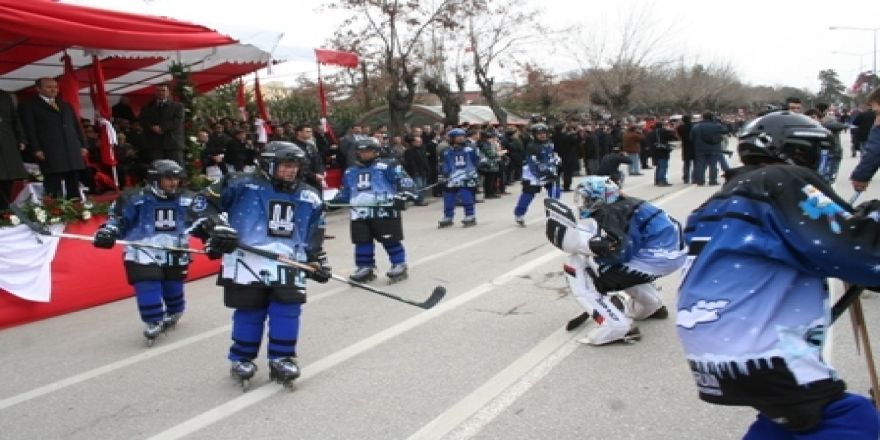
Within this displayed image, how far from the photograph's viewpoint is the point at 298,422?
12.9 ft

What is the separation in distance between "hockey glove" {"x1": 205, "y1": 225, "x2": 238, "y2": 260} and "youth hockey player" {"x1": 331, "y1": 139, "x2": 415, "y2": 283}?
351 centimetres

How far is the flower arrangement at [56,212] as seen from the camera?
705cm

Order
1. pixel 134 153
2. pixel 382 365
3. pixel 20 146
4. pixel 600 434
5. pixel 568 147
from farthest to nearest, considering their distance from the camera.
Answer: pixel 568 147 < pixel 134 153 < pixel 20 146 < pixel 382 365 < pixel 600 434

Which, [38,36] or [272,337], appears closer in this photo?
[272,337]

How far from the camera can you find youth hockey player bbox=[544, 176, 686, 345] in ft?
16.2

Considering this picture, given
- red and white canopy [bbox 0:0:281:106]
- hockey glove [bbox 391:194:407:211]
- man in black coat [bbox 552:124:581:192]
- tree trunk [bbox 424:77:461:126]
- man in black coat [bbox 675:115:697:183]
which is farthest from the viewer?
tree trunk [bbox 424:77:461:126]

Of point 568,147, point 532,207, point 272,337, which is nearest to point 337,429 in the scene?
point 272,337

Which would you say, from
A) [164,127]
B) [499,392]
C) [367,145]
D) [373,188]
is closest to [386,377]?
[499,392]

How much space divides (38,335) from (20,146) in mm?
2925

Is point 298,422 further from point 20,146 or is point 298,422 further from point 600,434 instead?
point 20,146

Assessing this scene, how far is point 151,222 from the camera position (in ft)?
20.1

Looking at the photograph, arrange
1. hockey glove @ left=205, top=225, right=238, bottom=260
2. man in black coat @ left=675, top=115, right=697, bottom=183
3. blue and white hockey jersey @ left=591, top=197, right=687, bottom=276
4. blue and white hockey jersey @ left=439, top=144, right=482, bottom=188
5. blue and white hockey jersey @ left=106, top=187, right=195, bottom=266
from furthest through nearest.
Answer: man in black coat @ left=675, top=115, right=697, bottom=183
blue and white hockey jersey @ left=439, top=144, right=482, bottom=188
blue and white hockey jersey @ left=106, top=187, right=195, bottom=266
blue and white hockey jersey @ left=591, top=197, right=687, bottom=276
hockey glove @ left=205, top=225, right=238, bottom=260

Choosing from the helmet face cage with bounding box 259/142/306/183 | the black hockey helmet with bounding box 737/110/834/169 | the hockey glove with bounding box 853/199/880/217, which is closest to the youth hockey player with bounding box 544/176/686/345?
the helmet face cage with bounding box 259/142/306/183

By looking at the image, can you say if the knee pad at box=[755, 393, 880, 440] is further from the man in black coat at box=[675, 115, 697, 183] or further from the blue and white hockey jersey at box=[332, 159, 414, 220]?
the man in black coat at box=[675, 115, 697, 183]
